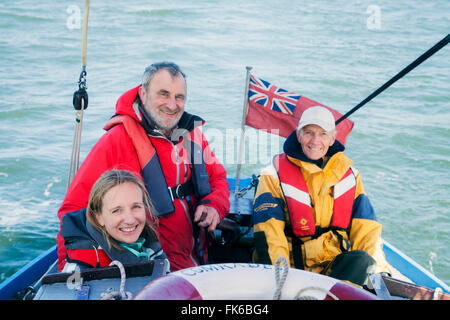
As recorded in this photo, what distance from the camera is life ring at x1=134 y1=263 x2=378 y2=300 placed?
1354mm

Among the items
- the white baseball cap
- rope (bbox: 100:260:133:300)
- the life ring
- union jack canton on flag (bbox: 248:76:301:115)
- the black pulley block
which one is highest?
union jack canton on flag (bbox: 248:76:301:115)

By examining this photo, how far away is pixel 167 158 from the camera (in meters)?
2.39

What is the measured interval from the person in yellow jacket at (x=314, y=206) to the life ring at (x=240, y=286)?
76 cm

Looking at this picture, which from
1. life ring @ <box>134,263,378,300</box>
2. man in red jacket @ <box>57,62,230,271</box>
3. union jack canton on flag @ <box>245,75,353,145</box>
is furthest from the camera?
union jack canton on flag @ <box>245,75,353,145</box>

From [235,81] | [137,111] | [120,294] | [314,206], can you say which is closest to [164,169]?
[137,111]

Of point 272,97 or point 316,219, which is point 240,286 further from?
point 272,97

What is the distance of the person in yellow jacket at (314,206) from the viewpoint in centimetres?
229

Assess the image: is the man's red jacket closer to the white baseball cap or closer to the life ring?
the white baseball cap

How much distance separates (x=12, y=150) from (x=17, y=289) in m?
4.58

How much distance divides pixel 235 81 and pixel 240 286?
9090 mm

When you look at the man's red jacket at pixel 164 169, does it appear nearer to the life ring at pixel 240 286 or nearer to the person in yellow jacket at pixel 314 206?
the person in yellow jacket at pixel 314 206

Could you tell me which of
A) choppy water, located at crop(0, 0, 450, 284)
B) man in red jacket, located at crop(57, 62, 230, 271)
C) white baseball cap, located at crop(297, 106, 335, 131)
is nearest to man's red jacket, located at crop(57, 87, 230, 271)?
man in red jacket, located at crop(57, 62, 230, 271)

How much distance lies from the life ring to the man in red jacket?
0.86 meters
